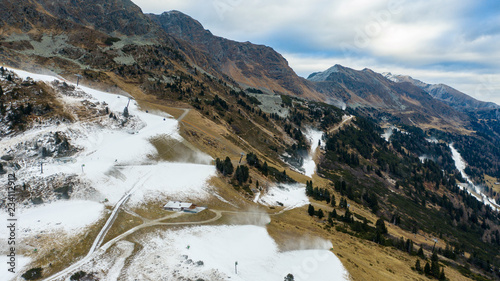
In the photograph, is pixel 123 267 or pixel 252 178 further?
pixel 252 178

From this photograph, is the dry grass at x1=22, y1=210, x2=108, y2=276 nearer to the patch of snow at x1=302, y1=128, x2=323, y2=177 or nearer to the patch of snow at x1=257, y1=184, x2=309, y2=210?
the patch of snow at x1=257, y1=184, x2=309, y2=210

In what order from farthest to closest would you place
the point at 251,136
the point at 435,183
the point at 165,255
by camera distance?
the point at 435,183, the point at 251,136, the point at 165,255

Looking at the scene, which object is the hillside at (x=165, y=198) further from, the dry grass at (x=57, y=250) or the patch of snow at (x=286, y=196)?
the patch of snow at (x=286, y=196)

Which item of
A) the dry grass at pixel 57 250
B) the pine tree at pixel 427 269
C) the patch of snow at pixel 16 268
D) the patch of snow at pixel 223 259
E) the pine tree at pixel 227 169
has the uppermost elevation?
the pine tree at pixel 227 169

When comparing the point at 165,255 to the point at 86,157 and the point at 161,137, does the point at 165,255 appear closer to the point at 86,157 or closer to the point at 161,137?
the point at 86,157

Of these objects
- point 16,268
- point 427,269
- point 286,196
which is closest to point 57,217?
point 16,268

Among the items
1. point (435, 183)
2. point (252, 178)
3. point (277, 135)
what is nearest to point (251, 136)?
point (277, 135)

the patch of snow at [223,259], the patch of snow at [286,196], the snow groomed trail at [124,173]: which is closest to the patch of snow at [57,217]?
the snow groomed trail at [124,173]

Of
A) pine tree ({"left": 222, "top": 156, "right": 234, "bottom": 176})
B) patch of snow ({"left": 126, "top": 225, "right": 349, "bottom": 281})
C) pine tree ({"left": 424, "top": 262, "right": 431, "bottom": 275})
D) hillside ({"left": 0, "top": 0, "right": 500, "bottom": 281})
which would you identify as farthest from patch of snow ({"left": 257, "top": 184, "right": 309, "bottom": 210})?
pine tree ({"left": 424, "top": 262, "right": 431, "bottom": 275})
